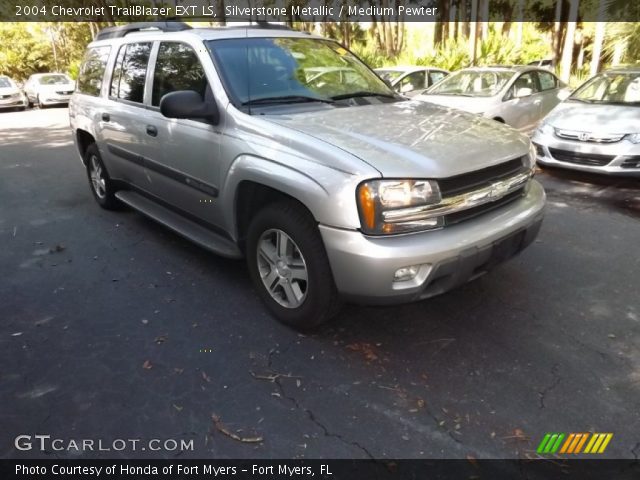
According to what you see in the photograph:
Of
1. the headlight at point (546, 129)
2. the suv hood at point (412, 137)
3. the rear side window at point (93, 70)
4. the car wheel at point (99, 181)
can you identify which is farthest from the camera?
the headlight at point (546, 129)

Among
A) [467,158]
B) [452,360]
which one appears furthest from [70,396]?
[467,158]

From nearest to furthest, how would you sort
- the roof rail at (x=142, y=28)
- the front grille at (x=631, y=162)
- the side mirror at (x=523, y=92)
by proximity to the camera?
the roof rail at (x=142, y=28) < the front grille at (x=631, y=162) < the side mirror at (x=523, y=92)

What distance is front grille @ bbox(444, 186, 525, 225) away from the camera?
279 centimetres

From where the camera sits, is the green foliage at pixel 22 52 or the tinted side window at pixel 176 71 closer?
the tinted side window at pixel 176 71

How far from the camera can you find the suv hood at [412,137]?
2.68 m

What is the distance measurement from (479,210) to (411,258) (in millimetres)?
673

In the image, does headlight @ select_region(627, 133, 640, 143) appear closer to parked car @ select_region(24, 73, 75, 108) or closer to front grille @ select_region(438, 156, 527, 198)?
front grille @ select_region(438, 156, 527, 198)

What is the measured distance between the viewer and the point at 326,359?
116 inches

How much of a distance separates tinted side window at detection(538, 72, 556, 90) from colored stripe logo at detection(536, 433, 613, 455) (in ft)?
28.1

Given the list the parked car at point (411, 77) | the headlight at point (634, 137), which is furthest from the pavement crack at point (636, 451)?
the parked car at point (411, 77)

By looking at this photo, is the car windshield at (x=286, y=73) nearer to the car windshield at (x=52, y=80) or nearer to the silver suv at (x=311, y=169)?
the silver suv at (x=311, y=169)

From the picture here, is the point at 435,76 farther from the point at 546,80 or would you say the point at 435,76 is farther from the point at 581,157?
the point at 581,157

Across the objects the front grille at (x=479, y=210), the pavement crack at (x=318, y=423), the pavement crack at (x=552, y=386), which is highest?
the front grille at (x=479, y=210)

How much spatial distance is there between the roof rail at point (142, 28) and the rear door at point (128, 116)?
21 cm
